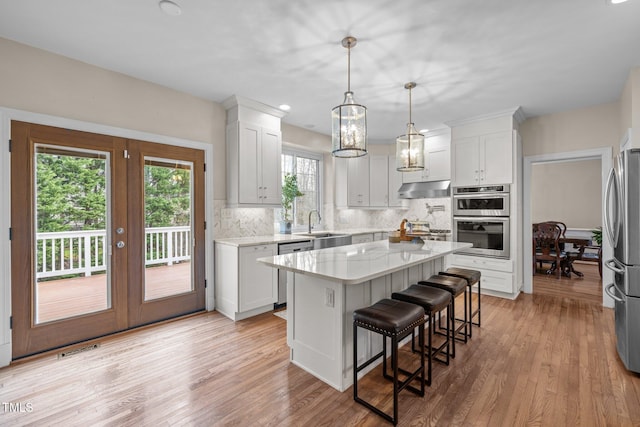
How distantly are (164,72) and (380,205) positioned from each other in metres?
4.20

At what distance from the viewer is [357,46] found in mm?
2596

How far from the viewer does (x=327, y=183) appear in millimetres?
5797

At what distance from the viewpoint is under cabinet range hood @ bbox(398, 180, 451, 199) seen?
5.12 m

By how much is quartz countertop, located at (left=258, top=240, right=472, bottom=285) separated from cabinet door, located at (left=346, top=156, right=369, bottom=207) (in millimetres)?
2733

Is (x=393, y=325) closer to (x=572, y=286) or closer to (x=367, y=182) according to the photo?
(x=367, y=182)

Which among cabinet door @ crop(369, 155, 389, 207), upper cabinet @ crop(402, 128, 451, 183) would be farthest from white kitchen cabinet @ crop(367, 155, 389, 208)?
upper cabinet @ crop(402, 128, 451, 183)

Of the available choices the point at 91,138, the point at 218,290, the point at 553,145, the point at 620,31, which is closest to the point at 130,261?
the point at 218,290

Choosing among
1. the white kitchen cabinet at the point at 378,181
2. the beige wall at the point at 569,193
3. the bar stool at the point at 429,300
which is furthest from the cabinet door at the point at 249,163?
the beige wall at the point at 569,193

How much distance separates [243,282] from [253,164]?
5.03ft

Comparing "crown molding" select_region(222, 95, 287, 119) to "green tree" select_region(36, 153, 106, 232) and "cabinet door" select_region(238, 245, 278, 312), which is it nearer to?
"green tree" select_region(36, 153, 106, 232)

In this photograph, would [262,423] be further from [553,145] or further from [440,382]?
[553,145]

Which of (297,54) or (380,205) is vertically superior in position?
(297,54)

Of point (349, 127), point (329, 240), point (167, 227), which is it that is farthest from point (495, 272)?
point (167, 227)

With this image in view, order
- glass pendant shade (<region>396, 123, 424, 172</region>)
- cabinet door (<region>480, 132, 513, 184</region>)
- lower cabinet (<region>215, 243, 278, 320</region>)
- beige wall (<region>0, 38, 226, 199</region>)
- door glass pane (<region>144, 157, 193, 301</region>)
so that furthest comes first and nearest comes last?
cabinet door (<region>480, 132, 513, 184</region>) → lower cabinet (<region>215, 243, 278, 320</region>) → door glass pane (<region>144, 157, 193, 301</region>) → glass pendant shade (<region>396, 123, 424, 172</region>) → beige wall (<region>0, 38, 226, 199</region>)
